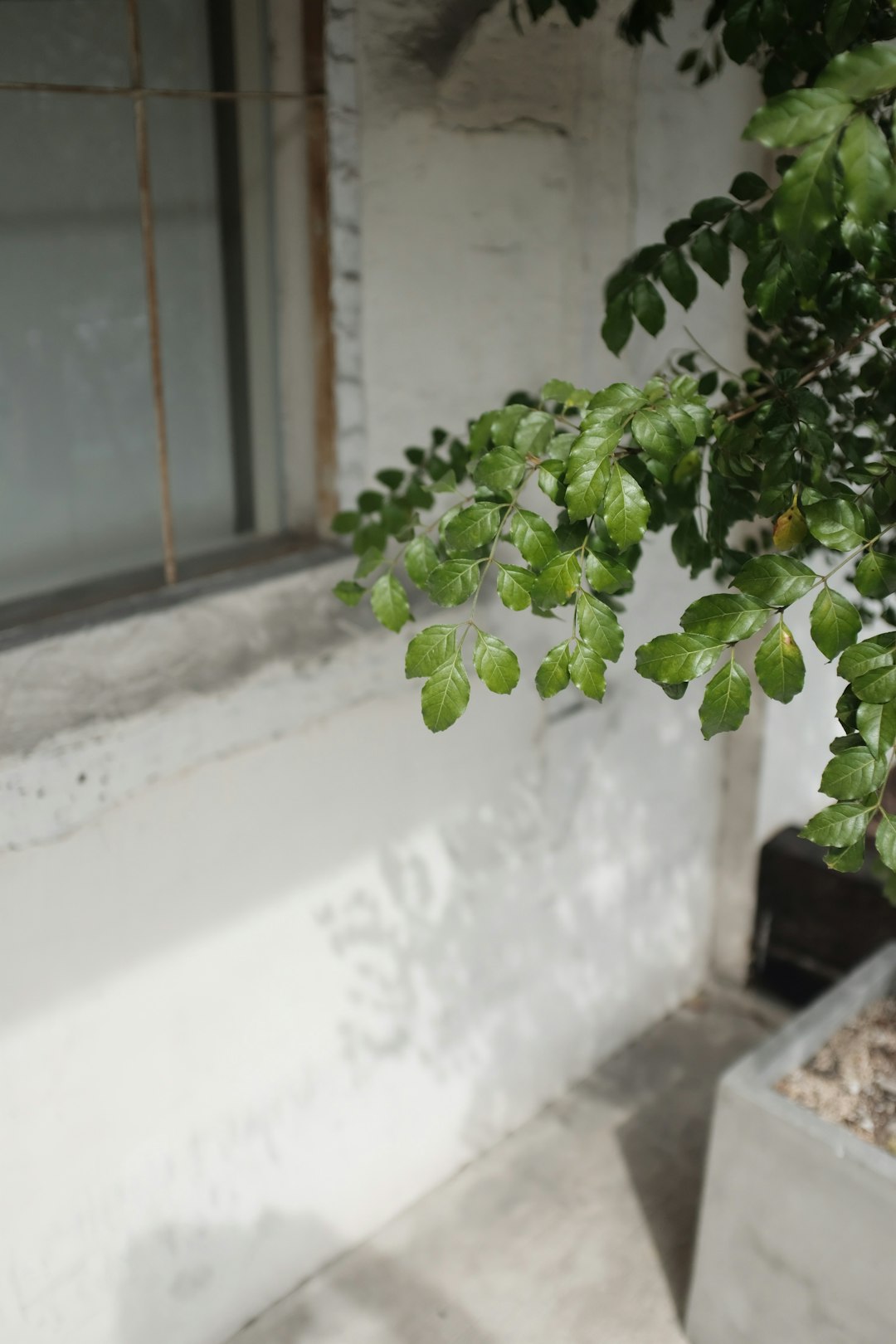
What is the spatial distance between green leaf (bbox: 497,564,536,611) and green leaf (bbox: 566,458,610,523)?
86 millimetres

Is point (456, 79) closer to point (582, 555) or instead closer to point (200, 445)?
point (200, 445)

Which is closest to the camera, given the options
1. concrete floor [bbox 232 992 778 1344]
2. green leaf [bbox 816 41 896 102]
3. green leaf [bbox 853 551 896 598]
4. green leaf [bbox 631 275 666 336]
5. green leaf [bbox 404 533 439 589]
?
green leaf [bbox 816 41 896 102]

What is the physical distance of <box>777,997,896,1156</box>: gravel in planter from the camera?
2332mm

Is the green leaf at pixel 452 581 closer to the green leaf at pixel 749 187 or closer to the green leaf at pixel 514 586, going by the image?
the green leaf at pixel 514 586

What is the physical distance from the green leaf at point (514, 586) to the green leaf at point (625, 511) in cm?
11

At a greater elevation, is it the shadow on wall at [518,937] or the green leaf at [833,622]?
the green leaf at [833,622]

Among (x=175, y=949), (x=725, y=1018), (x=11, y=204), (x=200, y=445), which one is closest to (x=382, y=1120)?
(x=175, y=949)

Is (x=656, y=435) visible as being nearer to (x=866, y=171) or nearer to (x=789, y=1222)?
(x=866, y=171)

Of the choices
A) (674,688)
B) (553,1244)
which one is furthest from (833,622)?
(553,1244)

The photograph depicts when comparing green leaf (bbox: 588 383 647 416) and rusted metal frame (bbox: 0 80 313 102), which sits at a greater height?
rusted metal frame (bbox: 0 80 313 102)

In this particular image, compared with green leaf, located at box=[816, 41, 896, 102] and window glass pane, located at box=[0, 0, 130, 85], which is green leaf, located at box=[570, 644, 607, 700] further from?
window glass pane, located at box=[0, 0, 130, 85]

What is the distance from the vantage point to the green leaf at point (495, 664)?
4.31 feet

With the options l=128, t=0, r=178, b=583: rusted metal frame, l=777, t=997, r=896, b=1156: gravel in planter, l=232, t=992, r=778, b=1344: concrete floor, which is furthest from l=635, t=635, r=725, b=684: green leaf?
l=232, t=992, r=778, b=1344: concrete floor

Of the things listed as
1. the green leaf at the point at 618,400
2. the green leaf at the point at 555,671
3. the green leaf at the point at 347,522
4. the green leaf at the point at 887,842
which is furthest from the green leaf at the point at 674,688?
the green leaf at the point at 347,522
